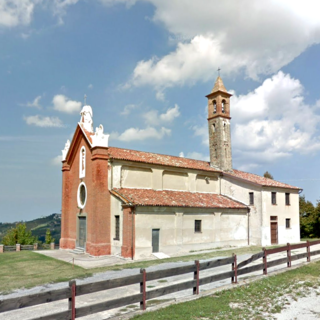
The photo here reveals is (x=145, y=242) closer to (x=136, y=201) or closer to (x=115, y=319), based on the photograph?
(x=136, y=201)

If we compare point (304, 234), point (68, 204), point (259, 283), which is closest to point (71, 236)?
point (68, 204)

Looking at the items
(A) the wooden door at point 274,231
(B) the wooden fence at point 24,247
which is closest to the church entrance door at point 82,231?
(B) the wooden fence at point 24,247

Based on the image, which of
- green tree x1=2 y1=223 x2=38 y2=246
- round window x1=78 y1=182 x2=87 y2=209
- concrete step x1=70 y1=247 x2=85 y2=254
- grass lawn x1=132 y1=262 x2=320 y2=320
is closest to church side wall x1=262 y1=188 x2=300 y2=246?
concrete step x1=70 y1=247 x2=85 y2=254

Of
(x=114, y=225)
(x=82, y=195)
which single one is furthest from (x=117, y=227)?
(x=82, y=195)

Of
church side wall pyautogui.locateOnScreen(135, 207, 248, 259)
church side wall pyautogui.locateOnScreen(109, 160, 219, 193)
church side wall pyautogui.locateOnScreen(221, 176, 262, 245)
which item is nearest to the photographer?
church side wall pyautogui.locateOnScreen(135, 207, 248, 259)

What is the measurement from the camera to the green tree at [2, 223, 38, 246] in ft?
135

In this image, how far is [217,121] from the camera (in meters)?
34.2

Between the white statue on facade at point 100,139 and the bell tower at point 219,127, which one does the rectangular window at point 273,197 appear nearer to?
the bell tower at point 219,127

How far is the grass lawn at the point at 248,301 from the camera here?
25.2 ft

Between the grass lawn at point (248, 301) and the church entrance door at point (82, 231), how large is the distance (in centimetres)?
1659

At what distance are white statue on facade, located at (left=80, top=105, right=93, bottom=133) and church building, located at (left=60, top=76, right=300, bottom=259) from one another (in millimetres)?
92

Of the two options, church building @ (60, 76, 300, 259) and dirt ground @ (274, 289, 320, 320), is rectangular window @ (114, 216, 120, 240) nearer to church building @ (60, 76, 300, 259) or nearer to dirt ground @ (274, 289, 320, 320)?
church building @ (60, 76, 300, 259)

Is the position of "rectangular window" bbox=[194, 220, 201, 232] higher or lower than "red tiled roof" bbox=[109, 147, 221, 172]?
lower

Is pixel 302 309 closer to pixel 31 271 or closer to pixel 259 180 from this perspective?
pixel 31 271
